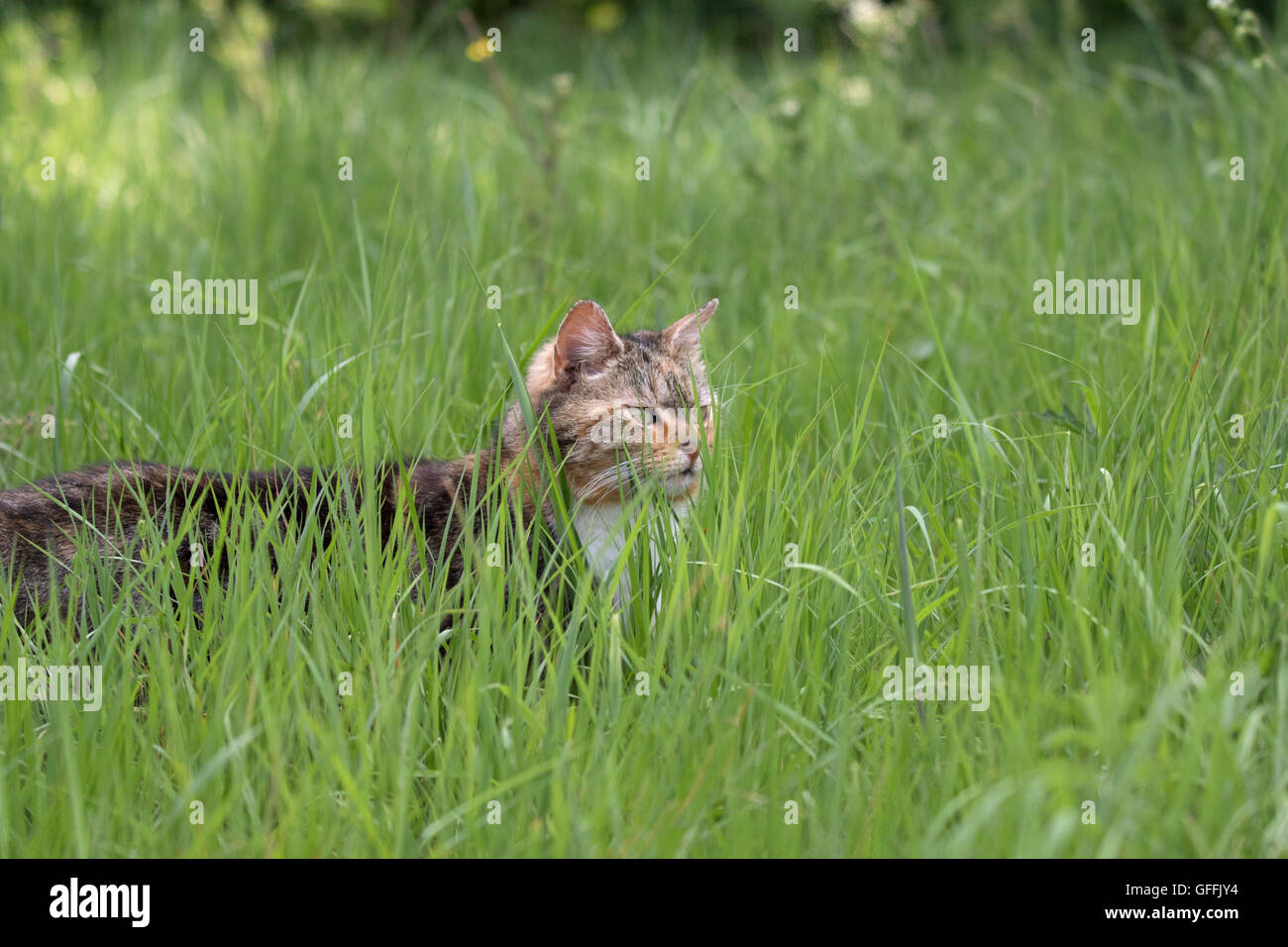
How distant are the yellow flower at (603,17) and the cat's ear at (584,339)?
290 inches

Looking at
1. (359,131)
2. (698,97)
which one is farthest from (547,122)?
(698,97)

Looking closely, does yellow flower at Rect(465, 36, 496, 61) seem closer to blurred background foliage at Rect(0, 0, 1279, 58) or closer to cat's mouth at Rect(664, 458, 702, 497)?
cat's mouth at Rect(664, 458, 702, 497)

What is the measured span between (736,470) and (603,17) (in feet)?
26.0

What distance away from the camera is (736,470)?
3.07m

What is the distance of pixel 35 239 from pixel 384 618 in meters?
3.49

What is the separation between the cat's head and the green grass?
6.0 inches

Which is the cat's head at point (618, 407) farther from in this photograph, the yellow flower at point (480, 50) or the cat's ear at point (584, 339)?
the yellow flower at point (480, 50)

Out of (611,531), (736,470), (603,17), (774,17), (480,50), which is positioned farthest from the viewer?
(603,17)

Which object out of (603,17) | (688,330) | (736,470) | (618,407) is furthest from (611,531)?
(603,17)

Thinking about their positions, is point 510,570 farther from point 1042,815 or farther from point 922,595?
point 1042,815

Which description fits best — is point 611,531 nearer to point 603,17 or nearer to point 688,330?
point 688,330

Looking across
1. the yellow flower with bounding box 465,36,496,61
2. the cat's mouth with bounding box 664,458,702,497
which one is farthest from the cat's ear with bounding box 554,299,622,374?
the yellow flower with bounding box 465,36,496,61

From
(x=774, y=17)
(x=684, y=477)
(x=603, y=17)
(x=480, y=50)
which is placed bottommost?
(x=684, y=477)

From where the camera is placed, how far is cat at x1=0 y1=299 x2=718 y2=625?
2.96 metres
